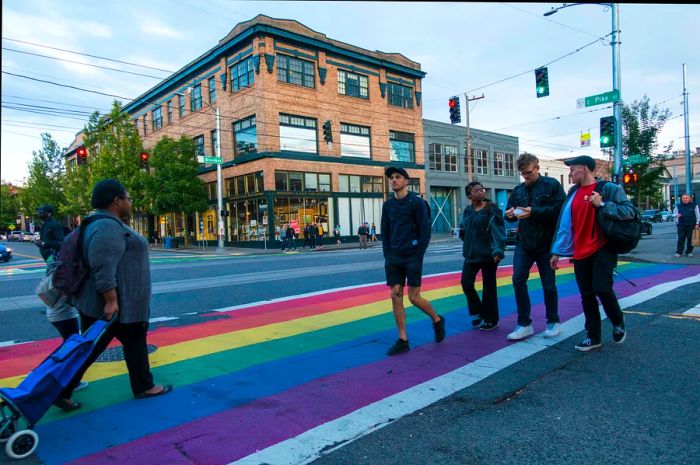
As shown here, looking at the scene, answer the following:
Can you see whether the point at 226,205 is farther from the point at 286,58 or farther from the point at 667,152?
the point at 667,152

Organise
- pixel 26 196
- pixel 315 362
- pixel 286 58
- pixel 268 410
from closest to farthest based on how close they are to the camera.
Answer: pixel 268 410, pixel 315 362, pixel 286 58, pixel 26 196

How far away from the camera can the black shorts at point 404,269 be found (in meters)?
4.89

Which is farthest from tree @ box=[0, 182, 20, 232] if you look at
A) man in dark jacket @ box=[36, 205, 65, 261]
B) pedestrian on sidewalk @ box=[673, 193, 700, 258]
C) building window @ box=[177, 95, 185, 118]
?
pedestrian on sidewalk @ box=[673, 193, 700, 258]

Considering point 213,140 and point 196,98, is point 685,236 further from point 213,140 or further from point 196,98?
point 196,98

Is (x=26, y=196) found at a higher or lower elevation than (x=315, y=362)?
higher

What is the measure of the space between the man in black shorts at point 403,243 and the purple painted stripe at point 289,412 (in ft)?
1.69

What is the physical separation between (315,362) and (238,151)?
29.5 metres

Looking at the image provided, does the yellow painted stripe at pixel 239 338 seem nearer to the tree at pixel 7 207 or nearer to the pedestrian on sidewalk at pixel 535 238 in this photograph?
the pedestrian on sidewalk at pixel 535 238

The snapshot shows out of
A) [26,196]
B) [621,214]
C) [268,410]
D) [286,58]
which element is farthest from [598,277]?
[26,196]

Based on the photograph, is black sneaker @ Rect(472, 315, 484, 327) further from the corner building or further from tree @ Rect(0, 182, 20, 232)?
tree @ Rect(0, 182, 20, 232)

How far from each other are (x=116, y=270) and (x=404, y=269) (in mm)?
2691

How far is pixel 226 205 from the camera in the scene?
34469mm

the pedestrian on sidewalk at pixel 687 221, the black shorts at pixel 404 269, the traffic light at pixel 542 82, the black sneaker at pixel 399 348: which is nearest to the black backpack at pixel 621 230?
the black shorts at pixel 404 269

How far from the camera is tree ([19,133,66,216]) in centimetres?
6153
